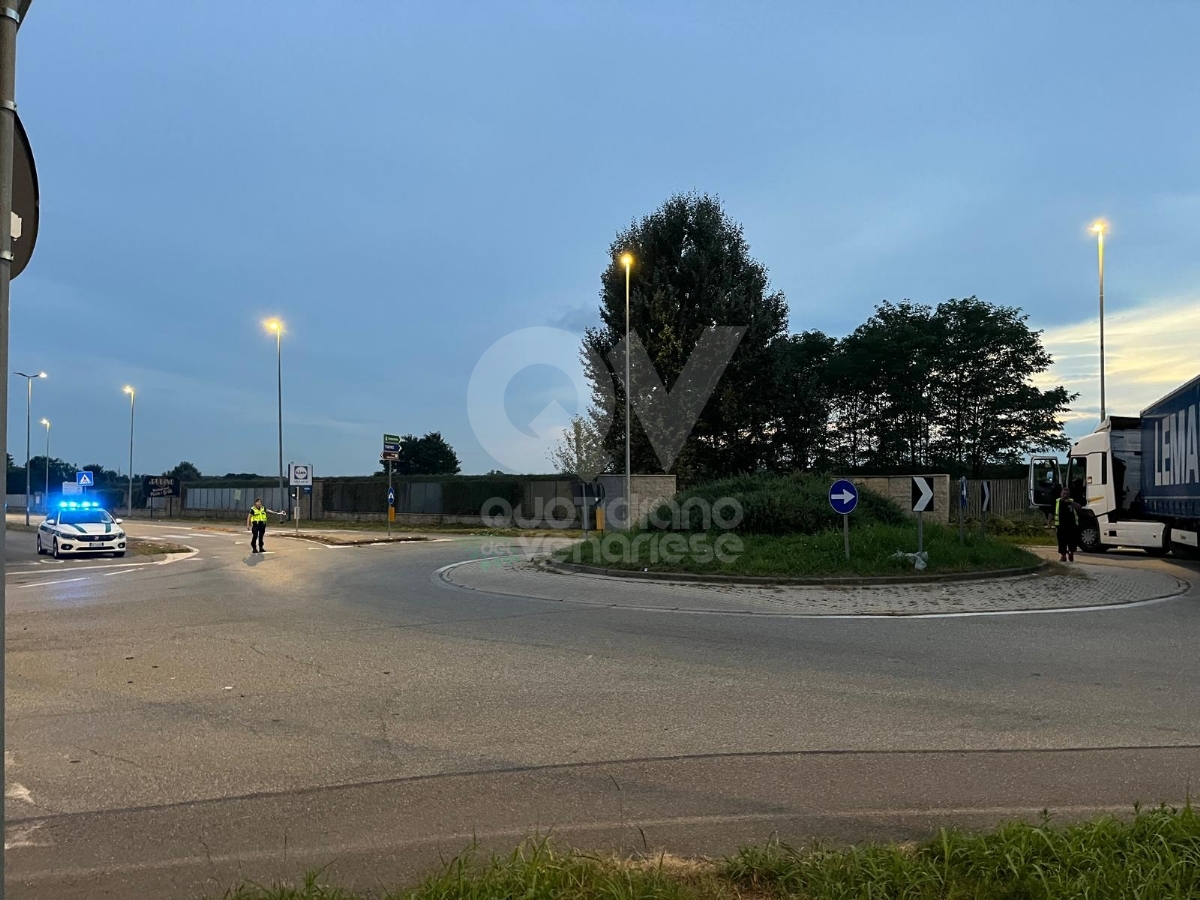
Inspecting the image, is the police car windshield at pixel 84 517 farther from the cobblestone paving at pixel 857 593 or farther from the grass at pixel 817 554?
the grass at pixel 817 554

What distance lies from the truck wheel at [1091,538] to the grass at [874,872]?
21749 mm

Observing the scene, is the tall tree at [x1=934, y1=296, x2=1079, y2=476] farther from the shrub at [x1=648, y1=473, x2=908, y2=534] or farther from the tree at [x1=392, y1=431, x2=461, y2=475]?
the tree at [x1=392, y1=431, x2=461, y2=475]

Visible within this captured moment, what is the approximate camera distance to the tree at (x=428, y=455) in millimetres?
92375

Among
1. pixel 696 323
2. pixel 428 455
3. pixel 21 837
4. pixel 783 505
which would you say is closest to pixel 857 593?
pixel 783 505

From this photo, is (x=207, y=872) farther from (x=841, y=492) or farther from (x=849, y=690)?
(x=841, y=492)

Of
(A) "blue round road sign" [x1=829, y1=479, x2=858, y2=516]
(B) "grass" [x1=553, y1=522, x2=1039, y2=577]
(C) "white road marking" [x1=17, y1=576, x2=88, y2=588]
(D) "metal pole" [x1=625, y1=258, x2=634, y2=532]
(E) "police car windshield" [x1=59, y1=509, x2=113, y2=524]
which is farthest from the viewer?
(D) "metal pole" [x1=625, y1=258, x2=634, y2=532]

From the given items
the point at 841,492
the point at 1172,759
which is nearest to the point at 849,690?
the point at 1172,759

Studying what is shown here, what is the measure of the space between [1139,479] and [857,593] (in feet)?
40.3

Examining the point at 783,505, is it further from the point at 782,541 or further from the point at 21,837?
the point at 21,837

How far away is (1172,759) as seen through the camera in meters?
5.11

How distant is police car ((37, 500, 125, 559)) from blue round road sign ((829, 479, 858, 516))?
67.2 feet

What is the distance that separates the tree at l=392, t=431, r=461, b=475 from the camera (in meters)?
92.4

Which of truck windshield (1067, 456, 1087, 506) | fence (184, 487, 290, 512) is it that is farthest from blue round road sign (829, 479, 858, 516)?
fence (184, 487, 290, 512)

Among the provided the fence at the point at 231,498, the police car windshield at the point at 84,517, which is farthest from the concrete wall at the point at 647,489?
the fence at the point at 231,498
